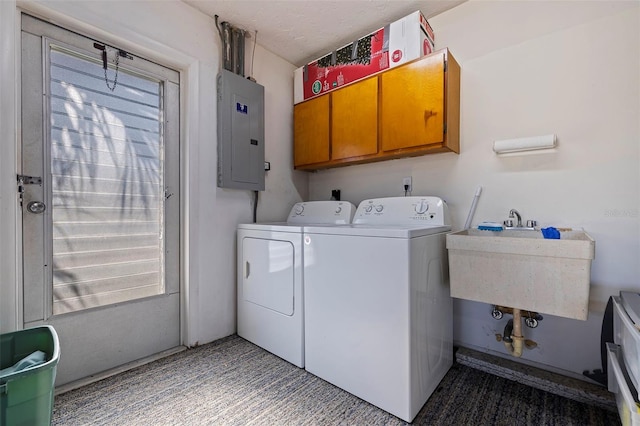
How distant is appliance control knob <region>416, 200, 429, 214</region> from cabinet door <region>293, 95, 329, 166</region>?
2.90 feet

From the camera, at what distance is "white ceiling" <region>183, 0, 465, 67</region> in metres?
1.96

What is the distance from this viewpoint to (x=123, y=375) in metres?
1.73

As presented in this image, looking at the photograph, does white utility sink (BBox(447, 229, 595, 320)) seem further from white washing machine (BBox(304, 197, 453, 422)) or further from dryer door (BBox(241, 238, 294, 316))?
dryer door (BBox(241, 238, 294, 316))

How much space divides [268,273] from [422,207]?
115cm

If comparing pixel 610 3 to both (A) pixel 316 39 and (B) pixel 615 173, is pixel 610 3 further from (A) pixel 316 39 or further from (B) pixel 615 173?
(A) pixel 316 39

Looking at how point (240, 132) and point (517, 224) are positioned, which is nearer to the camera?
point (517, 224)

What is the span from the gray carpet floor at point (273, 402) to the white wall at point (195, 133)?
47 centimetres

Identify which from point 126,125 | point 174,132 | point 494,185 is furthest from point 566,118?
point 126,125

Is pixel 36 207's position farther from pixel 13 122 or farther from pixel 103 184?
pixel 13 122

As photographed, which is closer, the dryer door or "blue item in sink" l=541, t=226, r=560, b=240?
"blue item in sink" l=541, t=226, r=560, b=240

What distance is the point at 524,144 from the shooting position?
1.68 m

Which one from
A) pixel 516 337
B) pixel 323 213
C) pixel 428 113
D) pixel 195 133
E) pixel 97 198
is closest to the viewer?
pixel 516 337

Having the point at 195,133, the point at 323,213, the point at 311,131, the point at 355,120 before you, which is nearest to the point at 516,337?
the point at 323,213

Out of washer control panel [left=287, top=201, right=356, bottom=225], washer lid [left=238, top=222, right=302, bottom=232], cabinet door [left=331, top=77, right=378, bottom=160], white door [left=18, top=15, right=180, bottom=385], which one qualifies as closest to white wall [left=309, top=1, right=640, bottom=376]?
cabinet door [left=331, top=77, right=378, bottom=160]
